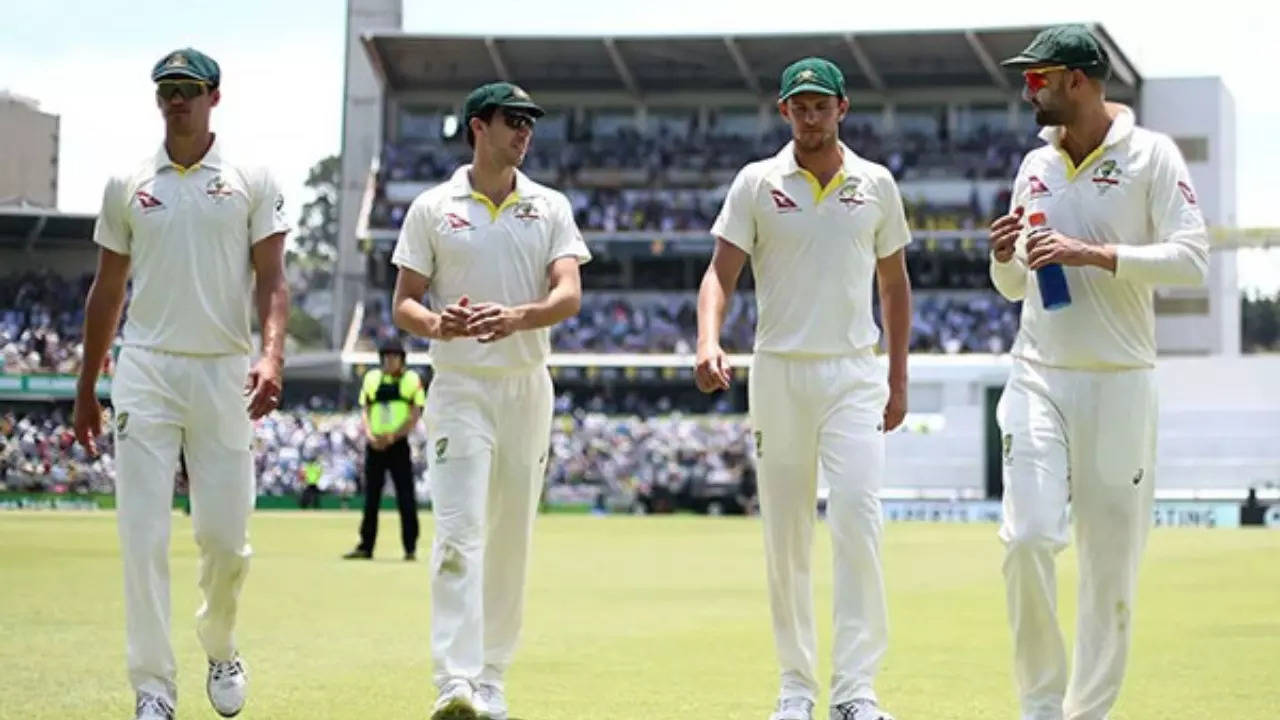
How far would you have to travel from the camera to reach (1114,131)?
7734mm

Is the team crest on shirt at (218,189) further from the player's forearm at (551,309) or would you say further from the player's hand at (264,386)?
the player's forearm at (551,309)

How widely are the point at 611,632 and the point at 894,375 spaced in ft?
16.5

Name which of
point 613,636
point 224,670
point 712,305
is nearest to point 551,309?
point 712,305

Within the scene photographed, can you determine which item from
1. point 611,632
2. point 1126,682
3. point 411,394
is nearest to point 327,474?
point 411,394

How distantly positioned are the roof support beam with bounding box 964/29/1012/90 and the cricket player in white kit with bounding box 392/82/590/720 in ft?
169

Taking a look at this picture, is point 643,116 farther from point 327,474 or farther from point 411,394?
point 411,394

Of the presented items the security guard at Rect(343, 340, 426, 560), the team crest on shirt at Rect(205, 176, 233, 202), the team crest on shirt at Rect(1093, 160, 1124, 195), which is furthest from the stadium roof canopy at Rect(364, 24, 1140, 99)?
the team crest on shirt at Rect(1093, 160, 1124, 195)

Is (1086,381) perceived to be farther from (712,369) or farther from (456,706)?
(456,706)

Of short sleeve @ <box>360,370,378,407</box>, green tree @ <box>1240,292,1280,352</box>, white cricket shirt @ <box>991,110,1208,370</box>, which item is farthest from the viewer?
green tree @ <box>1240,292,1280,352</box>

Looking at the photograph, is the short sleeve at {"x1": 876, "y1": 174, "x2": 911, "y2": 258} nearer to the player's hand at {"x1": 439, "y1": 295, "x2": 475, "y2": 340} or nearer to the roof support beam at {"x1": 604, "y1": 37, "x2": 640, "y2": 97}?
the player's hand at {"x1": 439, "y1": 295, "x2": 475, "y2": 340}

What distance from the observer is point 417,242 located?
900 cm

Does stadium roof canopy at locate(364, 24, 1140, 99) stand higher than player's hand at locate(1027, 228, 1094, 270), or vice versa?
stadium roof canopy at locate(364, 24, 1140, 99)

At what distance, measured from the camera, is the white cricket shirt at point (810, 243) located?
27.8ft

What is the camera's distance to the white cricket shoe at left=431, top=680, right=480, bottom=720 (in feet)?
26.9
